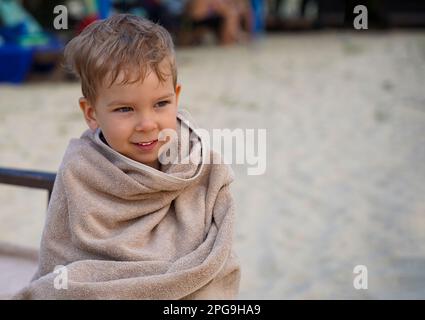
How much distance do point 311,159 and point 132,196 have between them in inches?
134

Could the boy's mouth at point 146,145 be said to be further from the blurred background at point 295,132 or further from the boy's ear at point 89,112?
the blurred background at point 295,132

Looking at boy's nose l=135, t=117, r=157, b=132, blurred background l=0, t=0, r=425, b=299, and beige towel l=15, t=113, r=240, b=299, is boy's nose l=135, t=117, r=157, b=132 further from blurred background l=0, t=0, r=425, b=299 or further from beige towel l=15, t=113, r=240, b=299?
blurred background l=0, t=0, r=425, b=299

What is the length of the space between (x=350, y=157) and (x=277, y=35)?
850 centimetres

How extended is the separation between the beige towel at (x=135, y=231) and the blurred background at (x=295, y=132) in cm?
51

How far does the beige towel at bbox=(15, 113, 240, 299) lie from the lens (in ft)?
4.82

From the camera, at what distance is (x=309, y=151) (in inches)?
196

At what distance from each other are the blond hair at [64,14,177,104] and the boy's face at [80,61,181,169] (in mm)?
22

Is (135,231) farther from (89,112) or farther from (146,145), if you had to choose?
(89,112)

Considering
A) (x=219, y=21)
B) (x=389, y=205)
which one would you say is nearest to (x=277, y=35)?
(x=219, y=21)

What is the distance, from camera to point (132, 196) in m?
1.55

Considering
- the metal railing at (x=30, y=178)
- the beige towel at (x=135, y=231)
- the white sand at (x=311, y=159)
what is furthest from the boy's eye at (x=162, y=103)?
the white sand at (x=311, y=159)

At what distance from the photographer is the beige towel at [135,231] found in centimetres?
147

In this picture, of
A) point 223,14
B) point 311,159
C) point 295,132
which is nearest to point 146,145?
point 311,159
